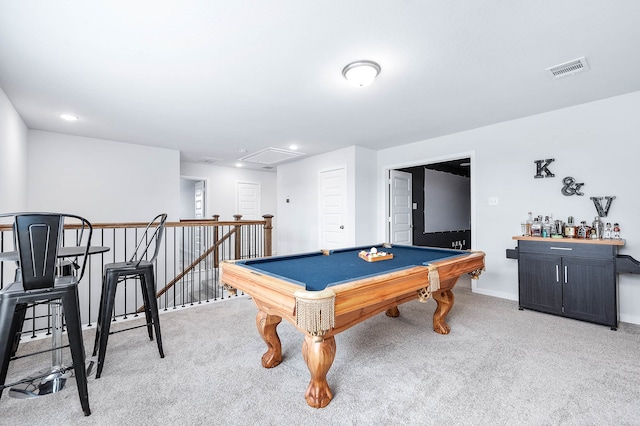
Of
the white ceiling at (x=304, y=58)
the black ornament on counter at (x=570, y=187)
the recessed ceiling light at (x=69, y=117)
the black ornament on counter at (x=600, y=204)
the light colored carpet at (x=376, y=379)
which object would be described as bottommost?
the light colored carpet at (x=376, y=379)

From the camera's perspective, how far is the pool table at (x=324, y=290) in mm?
1439

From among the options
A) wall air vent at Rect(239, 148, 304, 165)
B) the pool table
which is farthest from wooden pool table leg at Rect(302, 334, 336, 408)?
wall air vent at Rect(239, 148, 304, 165)

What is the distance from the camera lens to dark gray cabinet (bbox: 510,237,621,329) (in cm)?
282

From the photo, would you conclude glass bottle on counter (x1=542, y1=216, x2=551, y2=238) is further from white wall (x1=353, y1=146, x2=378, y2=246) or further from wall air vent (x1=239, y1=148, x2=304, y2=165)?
wall air vent (x1=239, y1=148, x2=304, y2=165)

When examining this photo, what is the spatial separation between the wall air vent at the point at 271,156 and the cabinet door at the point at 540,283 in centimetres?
407

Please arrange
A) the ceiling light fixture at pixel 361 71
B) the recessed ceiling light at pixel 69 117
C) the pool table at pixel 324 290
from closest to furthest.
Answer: the pool table at pixel 324 290 < the ceiling light fixture at pixel 361 71 < the recessed ceiling light at pixel 69 117

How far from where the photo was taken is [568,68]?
2.46m

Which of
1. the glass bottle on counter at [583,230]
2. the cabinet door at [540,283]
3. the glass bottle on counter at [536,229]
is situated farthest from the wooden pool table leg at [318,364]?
the glass bottle on counter at [583,230]

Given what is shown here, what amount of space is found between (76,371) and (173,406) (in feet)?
1.82

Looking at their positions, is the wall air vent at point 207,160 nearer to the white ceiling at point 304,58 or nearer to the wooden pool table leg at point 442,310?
the white ceiling at point 304,58

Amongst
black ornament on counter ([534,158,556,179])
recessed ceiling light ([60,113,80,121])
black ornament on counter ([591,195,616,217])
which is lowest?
black ornament on counter ([591,195,616,217])

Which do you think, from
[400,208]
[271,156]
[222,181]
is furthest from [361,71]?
[222,181]

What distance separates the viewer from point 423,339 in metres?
2.53

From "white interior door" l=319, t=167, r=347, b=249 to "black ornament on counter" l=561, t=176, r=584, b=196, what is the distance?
306cm
